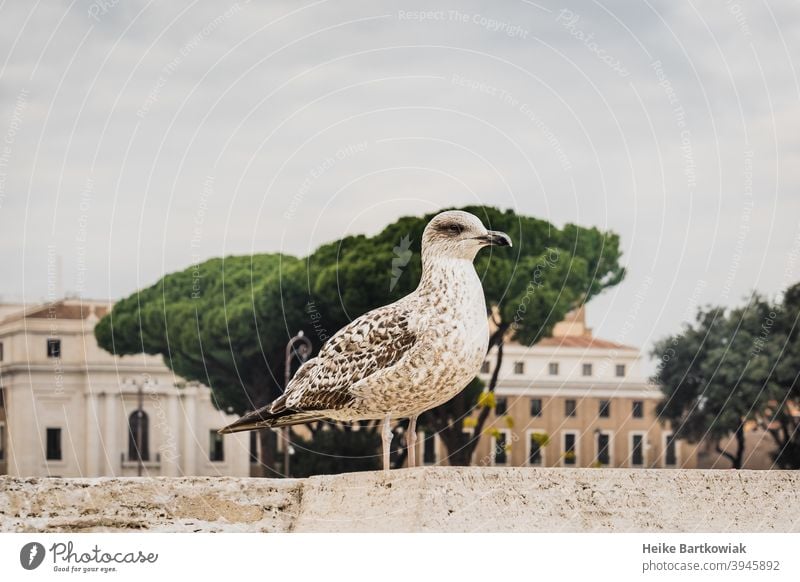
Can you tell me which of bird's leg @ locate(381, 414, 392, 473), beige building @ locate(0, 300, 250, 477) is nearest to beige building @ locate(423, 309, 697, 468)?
beige building @ locate(0, 300, 250, 477)

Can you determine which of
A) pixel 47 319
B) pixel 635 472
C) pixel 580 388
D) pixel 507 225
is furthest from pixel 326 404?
pixel 580 388

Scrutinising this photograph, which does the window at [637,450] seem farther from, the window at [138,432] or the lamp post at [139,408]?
the lamp post at [139,408]

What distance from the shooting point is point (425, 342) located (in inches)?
358

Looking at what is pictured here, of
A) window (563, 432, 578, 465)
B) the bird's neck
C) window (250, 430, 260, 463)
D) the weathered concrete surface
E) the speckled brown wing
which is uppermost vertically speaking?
the bird's neck

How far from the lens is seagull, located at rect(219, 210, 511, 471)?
9.09 metres

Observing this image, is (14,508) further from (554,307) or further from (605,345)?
(605,345)

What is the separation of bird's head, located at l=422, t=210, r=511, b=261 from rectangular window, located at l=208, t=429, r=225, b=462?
33507mm

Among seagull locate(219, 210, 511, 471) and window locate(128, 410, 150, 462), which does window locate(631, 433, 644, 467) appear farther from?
seagull locate(219, 210, 511, 471)

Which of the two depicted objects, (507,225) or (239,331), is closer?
(507,225)

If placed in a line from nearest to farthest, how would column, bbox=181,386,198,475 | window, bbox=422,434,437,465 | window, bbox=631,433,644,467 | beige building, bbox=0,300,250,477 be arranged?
beige building, bbox=0,300,250,477 < column, bbox=181,386,198,475 < window, bbox=422,434,437,465 < window, bbox=631,433,644,467

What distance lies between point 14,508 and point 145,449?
3258 cm

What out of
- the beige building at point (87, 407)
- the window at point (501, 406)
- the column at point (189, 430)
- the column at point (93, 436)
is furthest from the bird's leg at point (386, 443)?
the window at point (501, 406)

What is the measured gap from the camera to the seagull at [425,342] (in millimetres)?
A: 9086

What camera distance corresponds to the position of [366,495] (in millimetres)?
8773
